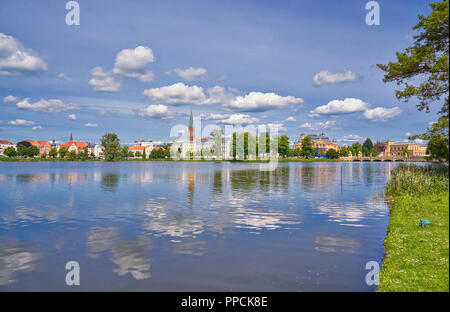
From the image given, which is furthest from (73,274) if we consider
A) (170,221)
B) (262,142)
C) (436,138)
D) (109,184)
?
(262,142)

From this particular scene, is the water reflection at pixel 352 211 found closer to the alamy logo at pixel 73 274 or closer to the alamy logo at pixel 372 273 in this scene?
the alamy logo at pixel 372 273

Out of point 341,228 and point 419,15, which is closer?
point 341,228

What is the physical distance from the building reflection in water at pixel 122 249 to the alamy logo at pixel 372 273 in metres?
7.42

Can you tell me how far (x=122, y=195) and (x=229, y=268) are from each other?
23564 millimetres

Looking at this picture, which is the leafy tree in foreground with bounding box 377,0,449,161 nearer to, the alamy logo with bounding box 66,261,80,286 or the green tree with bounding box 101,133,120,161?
the alamy logo with bounding box 66,261,80,286

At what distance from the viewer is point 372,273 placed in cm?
1125

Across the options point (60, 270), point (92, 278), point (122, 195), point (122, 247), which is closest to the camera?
point (92, 278)

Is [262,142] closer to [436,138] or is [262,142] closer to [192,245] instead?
[436,138]

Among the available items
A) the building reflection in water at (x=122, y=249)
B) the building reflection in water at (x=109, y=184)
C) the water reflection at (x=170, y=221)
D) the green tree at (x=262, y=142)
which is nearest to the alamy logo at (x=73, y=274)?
the building reflection in water at (x=122, y=249)

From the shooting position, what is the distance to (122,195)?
33.1 meters

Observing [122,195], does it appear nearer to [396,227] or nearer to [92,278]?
[92,278]

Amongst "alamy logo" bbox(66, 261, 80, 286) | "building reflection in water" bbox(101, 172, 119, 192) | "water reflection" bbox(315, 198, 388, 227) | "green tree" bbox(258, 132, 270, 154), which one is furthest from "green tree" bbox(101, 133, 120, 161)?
"alamy logo" bbox(66, 261, 80, 286)

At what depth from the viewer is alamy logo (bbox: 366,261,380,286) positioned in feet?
34.5
